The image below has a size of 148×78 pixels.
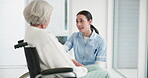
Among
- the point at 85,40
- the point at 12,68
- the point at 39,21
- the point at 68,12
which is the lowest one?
the point at 12,68

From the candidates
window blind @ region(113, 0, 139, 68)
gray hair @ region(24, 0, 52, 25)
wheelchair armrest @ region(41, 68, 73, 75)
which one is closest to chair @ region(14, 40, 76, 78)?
wheelchair armrest @ region(41, 68, 73, 75)

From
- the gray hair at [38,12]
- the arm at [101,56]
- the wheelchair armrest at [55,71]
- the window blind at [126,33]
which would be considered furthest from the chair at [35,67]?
the window blind at [126,33]

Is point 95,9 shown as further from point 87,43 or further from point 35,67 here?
point 35,67

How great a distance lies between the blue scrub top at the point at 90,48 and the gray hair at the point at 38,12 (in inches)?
34.7

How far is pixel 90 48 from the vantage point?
2264 millimetres

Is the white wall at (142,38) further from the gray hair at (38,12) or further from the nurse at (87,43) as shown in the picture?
the gray hair at (38,12)

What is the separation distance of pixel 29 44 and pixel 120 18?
3.10 m

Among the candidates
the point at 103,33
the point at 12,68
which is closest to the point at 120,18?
the point at 103,33

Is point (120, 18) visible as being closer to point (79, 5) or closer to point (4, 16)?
point (79, 5)

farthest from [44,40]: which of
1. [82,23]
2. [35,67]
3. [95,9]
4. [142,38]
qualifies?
[95,9]

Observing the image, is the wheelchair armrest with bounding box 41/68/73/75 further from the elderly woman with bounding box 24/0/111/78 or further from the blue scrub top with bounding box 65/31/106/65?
the blue scrub top with bounding box 65/31/106/65

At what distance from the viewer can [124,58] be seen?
4.05 metres

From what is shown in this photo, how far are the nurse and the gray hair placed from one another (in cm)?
81

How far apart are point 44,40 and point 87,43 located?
3.09 ft
